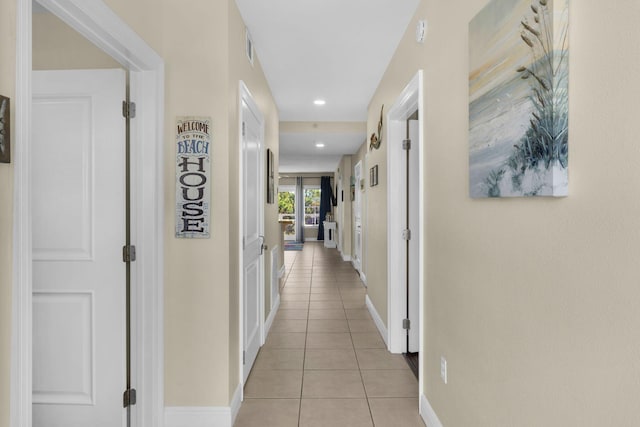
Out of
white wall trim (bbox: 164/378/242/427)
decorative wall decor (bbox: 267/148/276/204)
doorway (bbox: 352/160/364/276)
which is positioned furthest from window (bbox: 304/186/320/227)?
white wall trim (bbox: 164/378/242/427)

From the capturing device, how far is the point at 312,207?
44.1ft

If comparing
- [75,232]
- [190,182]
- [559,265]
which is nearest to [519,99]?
[559,265]

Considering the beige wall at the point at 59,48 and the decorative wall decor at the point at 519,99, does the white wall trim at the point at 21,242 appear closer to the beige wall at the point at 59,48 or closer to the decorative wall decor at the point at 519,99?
the beige wall at the point at 59,48

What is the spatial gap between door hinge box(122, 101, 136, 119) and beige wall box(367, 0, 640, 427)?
1637mm

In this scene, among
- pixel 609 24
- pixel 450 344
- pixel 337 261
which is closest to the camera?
pixel 609 24

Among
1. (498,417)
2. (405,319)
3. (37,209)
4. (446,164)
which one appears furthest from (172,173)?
(405,319)

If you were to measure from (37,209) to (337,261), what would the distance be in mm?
6987

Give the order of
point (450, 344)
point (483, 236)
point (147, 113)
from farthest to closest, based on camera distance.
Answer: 1. point (147, 113)
2. point (450, 344)
3. point (483, 236)

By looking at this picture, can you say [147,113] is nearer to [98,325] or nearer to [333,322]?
[98,325]

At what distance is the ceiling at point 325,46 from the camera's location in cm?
240

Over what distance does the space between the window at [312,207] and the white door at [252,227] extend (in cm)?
992

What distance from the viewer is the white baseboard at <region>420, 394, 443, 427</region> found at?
201 centimetres

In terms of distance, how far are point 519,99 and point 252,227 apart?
7.20 feet

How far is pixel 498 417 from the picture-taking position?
136 centimetres
